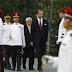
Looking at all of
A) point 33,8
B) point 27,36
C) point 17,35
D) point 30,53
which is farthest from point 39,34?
point 33,8

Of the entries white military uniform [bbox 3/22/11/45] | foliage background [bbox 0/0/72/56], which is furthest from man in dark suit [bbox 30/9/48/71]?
foliage background [bbox 0/0/72/56]

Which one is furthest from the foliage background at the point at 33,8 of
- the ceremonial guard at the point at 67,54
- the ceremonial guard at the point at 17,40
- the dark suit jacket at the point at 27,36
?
the ceremonial guard at the point at 67,54

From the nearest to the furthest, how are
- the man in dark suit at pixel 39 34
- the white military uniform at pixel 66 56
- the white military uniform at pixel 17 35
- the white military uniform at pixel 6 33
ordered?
the white military uniform at pixel 66 56 < the man in dark suit at pixel 39 34 < the white military uniform at pixel 17 35 < the white military uniform at pixel 6 33

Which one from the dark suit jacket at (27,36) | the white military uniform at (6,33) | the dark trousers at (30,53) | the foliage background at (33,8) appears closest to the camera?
the white military uniform at (6,33)

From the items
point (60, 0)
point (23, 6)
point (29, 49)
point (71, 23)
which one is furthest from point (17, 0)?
point (71, 23)

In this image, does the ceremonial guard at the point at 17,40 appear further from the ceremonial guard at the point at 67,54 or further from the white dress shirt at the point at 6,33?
the ceremonial guard at the point at 67,54

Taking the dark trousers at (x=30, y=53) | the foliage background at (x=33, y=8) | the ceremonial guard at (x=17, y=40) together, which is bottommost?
the dark trousers at (x=30, y=53)

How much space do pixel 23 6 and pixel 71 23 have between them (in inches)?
875

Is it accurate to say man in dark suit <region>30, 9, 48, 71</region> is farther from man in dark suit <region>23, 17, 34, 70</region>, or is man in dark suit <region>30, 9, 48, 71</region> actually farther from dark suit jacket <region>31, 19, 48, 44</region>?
man in dark suit <region>23, 17, 34, 70</region>

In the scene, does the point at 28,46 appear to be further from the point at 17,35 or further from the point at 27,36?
the point at 17,35

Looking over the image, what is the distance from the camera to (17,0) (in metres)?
26.9

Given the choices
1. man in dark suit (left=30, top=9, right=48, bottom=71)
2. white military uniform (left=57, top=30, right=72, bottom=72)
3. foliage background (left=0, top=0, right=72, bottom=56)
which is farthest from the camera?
foliage background (left=0, top=0, right=72, bottom=56)

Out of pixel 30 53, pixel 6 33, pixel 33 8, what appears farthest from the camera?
pixel 33 8

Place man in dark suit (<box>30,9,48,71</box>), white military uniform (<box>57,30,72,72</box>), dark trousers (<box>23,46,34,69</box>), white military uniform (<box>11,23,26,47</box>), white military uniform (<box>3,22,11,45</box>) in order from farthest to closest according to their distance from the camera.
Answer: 1. dark trousers (<box>23,46,34,69</box>)
2. white military uniform (<box>3,22,11,45</box>)
3. white military uniform (<box>11,23,26,47</box>)
4. man in dark suit (<box>30,9,48,71</box>)
5. white military uniform (<box>57,30,72,72</box>)
